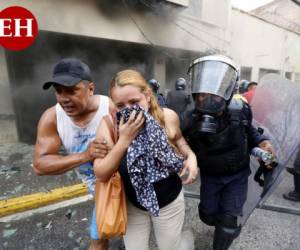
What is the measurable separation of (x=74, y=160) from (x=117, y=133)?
36 cm

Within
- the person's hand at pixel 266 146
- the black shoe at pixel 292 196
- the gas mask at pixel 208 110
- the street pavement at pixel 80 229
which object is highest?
the gas mask at pixel 208 110

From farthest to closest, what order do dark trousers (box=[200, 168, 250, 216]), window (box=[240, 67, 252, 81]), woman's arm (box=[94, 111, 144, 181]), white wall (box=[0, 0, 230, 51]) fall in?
window (box=[240, 67, 252, 81])
white wall (box=[0, 0, 230, 51])
dark trousers (box=[200, 168, 250, 216])
woman's arm (box=[94, 111, 144, 181])

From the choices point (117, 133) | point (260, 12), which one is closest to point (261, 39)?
point (260, 12)

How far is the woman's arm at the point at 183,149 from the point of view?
1.51 m

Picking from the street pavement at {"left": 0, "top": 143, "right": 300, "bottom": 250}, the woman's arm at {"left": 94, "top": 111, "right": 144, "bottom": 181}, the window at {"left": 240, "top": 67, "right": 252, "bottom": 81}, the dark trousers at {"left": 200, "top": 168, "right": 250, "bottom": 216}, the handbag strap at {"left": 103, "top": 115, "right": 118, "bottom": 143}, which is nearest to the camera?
the woman's arm at {"left": 94, "top": 111, "right": 144, "bottom": 181}

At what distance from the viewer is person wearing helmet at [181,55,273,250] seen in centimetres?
176

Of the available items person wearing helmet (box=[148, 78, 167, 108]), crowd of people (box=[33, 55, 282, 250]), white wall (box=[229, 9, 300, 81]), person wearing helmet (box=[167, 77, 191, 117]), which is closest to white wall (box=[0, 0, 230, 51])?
white wall (box=[229, 9, 300, 81])

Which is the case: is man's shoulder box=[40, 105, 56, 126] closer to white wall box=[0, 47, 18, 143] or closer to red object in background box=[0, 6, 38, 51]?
red object in background box=[0, 6, 38, 51]

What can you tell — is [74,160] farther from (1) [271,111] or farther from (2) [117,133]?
(1) [271,111]

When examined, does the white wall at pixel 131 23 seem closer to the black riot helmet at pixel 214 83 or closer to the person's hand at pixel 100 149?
the black riot helmet at pixel 214 83

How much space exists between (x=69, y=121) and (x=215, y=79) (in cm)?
100

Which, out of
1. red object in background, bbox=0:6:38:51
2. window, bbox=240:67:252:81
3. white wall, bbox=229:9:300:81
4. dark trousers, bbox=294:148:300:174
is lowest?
dark trousers, bbox=294:148:300:174

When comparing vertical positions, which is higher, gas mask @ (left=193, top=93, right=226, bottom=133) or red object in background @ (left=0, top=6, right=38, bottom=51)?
red object in background @ (left=0, top=6, right=38, bottom=51)

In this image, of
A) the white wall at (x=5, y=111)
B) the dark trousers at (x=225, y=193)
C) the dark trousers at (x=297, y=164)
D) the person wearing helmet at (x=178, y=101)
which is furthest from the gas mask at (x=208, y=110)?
the white wall at (x=5, y=111)
